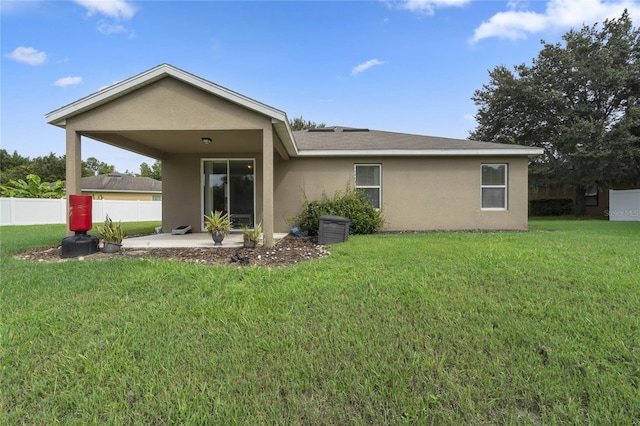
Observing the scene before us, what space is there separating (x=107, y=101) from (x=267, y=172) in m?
3.65

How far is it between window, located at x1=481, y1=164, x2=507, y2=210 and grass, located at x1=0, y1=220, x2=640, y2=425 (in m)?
6.14

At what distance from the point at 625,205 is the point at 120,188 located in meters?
35.3

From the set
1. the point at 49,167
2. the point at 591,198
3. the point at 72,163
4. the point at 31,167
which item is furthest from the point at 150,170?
the point at 591,198

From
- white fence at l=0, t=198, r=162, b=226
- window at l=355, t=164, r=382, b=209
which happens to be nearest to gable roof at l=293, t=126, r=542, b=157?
window at l=355, t=164, r=382, b=209

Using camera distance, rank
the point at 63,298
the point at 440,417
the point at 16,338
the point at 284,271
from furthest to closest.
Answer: the point at 284,271 → the point at 63,298 → the point at 16,338 → the point at 440,417

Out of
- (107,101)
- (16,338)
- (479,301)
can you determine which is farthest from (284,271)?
(107,101)

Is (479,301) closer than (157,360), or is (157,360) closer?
(157,360)

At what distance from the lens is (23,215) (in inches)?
637

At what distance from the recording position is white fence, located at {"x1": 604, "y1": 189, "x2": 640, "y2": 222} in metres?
15.6

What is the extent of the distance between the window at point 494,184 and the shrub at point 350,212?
3735 millimetres

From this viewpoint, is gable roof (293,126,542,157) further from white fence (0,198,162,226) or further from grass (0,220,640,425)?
white fence (0,198,162,226)

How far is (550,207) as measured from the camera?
72.3 feet

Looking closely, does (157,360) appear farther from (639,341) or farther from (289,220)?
(289,220)

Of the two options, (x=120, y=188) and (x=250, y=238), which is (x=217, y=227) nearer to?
(x=250, y=238)
